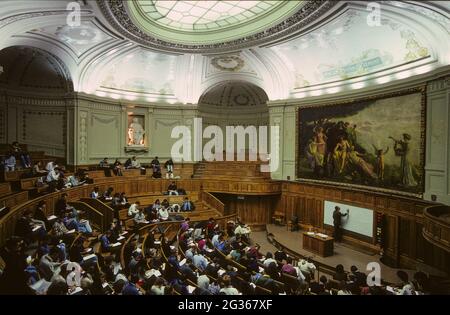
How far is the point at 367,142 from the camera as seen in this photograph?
12.0 m

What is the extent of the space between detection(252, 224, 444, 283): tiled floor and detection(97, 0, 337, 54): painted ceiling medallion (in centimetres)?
847

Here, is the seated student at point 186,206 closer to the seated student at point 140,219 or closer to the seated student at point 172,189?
the seated student at point 172,189

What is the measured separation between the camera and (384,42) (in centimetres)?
1088

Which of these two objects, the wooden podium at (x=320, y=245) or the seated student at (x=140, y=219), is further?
the wooden podium at (x=320, y=245)

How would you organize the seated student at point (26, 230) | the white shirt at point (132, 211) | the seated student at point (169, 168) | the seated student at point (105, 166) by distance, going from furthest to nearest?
the seated student at point (169, 168) < the seated student at point (105, 166) < the white shirt at point (132, 211) < the seated student at point (26, 230)

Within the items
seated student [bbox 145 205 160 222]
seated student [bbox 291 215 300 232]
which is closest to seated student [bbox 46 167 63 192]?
seated student [bbox 145 205 160 222]

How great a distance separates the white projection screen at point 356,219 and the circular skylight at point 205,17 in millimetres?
8065

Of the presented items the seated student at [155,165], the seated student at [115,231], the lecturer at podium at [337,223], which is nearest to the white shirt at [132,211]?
the seated student at [115,231]

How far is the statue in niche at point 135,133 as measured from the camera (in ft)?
55.2

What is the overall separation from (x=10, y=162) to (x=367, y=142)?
13015 mm

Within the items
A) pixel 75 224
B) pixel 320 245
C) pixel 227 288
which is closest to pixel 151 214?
pixel 75 224
